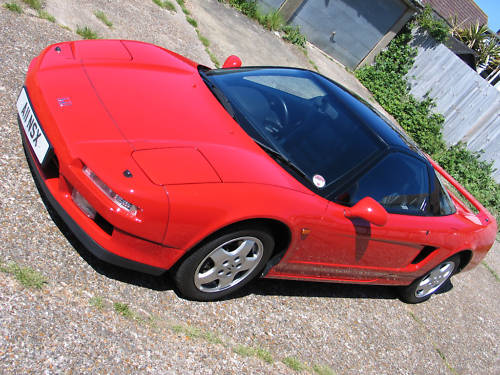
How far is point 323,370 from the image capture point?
316 cm

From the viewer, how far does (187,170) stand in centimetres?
253

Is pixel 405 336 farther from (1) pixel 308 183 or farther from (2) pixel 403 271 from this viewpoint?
(1) pixel 308 183

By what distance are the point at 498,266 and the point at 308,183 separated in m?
5.73

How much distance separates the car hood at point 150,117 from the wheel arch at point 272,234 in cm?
25

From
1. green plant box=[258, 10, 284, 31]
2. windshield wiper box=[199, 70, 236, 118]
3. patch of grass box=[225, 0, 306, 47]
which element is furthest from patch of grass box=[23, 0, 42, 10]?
green plant box=[258, 10, 284, 31]

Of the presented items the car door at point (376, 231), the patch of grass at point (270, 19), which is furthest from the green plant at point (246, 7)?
the car door at point (376, 231)

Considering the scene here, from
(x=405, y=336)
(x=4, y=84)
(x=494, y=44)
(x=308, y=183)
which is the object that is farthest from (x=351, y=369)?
(x=494, y=44)

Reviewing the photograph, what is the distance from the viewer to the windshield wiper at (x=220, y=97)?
331cm

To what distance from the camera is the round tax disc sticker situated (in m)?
→ 3.07

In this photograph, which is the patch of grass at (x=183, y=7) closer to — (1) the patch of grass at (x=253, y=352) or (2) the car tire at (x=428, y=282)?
(2) the car tire at (x=428, y=282)

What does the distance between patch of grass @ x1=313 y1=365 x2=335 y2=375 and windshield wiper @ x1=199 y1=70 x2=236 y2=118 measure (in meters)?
1.89

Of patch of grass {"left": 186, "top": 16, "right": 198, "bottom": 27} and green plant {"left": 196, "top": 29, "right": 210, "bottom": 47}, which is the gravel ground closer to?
green plant {"left": 196, "top": 29, "right": 210, "bottom": 47}

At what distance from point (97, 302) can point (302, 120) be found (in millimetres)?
1962

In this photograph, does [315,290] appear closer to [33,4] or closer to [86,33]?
[86,33]
